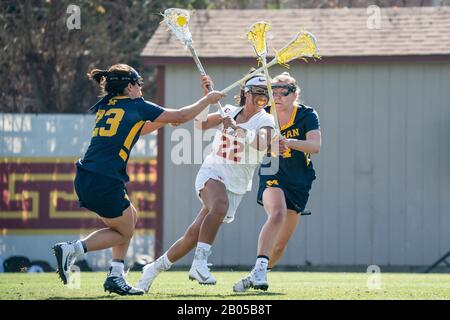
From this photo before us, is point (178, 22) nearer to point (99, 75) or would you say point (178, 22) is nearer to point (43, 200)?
point (99, 75)

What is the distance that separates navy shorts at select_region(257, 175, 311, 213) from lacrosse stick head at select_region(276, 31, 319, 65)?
1118mm

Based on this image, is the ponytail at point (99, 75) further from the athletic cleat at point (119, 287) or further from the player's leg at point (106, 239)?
the athletic cleat at point (119, 287)

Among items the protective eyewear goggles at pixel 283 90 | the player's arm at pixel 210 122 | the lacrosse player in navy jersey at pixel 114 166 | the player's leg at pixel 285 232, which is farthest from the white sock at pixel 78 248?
the protective eyewear goggles at pixel 283 90

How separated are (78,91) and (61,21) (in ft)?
5.05

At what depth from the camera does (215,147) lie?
10000 mm

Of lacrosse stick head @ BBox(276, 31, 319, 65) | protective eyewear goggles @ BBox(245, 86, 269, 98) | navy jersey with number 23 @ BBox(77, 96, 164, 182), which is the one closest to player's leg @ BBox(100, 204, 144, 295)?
navy jersey with number 23 @ BBox(77, 96, 164, 182)

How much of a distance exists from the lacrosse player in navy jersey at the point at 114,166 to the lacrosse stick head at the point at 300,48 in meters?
1.22

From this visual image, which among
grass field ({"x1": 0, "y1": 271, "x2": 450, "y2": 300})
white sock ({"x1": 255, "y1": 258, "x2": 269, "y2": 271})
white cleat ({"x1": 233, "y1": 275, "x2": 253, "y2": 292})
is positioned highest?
white sock ({"x1": 255, "y1": 258, "x2": 269, "y2": 271})

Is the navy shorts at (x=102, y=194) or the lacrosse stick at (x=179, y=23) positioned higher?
the lacrosse stick at (x=179, y=23)

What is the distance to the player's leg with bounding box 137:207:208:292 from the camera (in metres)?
9.53

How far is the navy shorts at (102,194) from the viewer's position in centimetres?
901

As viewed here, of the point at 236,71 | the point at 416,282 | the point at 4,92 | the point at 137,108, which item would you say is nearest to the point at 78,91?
the point at 4,92

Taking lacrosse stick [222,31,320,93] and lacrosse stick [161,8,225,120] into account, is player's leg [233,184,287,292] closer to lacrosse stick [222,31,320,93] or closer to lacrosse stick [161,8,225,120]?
lacrosse stick [222,31,320,93]
